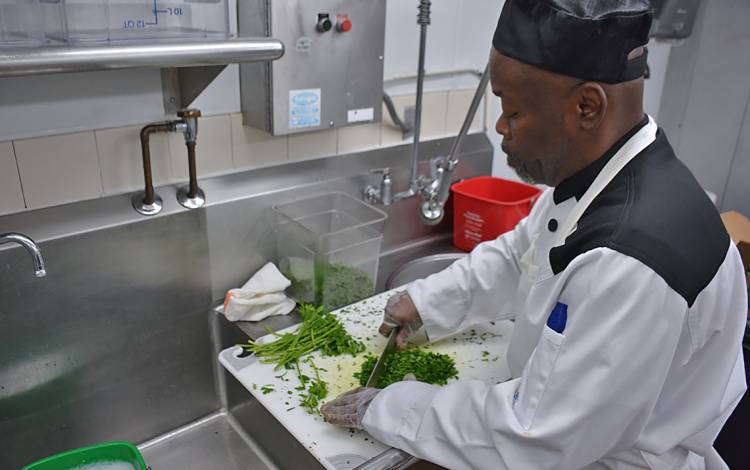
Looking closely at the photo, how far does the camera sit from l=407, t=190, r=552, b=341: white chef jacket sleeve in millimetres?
1329

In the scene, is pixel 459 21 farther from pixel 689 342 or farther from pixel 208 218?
pixel 689 342

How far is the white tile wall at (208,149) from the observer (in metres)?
1.33

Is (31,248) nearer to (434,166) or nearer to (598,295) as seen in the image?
(598,295)

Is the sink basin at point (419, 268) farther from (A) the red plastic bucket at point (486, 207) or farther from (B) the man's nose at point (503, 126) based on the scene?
(B) the man's nose at point (503, 126)

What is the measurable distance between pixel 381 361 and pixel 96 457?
1.82ft

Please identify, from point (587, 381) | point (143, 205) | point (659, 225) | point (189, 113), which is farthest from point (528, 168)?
point (143, 205)

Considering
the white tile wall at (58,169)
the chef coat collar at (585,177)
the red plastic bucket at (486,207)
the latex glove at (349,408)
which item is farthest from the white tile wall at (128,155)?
the chef coat collar at (585,177)

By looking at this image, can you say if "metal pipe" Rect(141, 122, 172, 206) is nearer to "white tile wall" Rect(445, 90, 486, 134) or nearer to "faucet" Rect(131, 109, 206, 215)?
"faucet" Rect(131, 109, 206, 215)

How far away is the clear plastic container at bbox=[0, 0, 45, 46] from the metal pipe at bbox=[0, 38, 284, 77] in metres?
0.09

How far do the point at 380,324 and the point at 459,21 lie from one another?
3.15ft

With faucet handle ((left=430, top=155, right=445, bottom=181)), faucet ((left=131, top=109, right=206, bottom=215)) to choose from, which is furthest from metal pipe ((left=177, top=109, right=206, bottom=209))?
faucet handle ((left=430, top=155, right=445, bottom=181))

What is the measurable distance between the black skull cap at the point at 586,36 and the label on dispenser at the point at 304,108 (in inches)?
25.7

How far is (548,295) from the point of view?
98cm

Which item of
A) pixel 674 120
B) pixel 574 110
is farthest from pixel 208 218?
pixel 674 120
